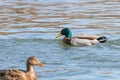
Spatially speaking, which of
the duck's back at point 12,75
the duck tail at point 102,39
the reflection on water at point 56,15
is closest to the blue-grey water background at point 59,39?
the reflection on water at point 56,15

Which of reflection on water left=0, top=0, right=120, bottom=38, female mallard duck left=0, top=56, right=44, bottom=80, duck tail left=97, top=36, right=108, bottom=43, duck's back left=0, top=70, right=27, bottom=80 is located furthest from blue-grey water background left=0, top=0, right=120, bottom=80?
duck's back left=0, top=70, right=27, bottom=80

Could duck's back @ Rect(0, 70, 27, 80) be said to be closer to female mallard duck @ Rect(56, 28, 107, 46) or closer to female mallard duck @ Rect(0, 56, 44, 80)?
female mallard duck @ Rect(0, 56, 44, 80)

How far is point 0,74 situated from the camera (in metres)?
14.5

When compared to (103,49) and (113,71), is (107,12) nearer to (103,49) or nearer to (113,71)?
(103,49)

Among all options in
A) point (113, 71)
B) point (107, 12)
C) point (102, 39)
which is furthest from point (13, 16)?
point (113, 71)

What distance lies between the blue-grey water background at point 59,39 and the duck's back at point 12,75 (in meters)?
0.46

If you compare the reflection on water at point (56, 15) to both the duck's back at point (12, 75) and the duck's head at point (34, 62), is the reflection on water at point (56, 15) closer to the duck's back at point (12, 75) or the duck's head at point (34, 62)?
the duck's head at point (34, 62)

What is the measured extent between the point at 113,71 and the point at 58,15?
1018 centimetres

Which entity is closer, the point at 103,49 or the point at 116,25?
the point at 103,49

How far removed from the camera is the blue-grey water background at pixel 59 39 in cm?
1565

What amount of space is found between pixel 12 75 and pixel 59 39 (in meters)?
6.53

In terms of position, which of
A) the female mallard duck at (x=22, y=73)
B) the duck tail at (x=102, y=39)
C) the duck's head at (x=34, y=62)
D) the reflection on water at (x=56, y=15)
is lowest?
the reflection on water at (x=56, y=15)

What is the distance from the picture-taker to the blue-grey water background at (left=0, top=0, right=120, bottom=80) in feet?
51.3

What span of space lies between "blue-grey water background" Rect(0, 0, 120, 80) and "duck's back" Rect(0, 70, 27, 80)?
462 mm
